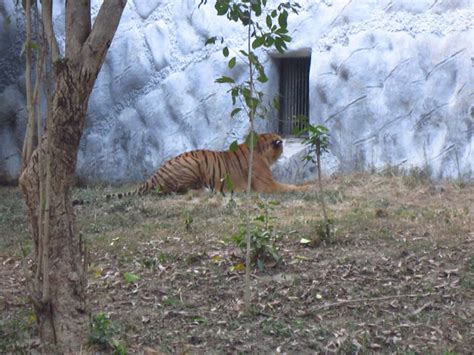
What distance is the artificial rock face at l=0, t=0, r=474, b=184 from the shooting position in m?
11.0

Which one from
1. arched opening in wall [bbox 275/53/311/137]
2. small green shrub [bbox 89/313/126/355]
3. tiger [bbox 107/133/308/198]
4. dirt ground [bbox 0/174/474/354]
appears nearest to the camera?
small green shrub [bbox 89/313/126/355]

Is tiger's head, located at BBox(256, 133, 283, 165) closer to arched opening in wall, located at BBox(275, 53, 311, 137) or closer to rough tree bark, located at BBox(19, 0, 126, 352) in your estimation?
arched opening in wall, located at BBox(275, 53, 311, 137)

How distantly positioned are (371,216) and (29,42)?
15.9ft

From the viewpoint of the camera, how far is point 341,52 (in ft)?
39.1

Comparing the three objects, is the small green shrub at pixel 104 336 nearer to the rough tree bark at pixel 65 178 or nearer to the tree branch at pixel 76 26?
the rough tree bark at pixel 65 178

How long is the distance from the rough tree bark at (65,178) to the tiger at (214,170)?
259 inches

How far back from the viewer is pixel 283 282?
6.37 m

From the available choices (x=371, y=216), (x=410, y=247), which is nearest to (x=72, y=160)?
(x=410, y=247)

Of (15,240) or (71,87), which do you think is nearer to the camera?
(71,87)

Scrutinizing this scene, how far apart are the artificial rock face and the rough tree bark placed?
678cm

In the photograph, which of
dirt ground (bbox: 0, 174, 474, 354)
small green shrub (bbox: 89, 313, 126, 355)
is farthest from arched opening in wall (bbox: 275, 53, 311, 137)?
small green shrub (bbox: 89, 313, 126, 355)

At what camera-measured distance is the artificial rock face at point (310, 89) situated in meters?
11.0

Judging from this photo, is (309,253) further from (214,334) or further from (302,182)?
(302,182)

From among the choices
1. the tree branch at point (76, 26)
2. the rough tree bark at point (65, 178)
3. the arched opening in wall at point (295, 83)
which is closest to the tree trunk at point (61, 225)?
the rough tree bark at point (65, 178)
